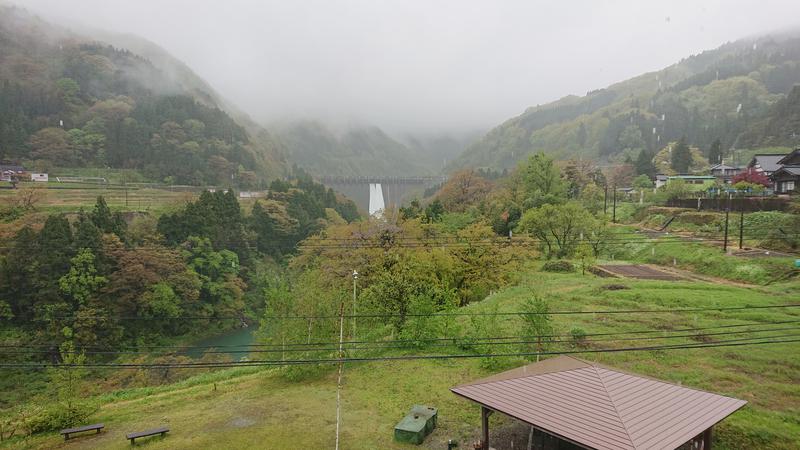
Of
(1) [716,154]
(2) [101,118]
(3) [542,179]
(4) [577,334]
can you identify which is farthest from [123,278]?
(1) [716,154]

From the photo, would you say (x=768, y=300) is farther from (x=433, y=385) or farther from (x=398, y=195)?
(x=398, y=195)

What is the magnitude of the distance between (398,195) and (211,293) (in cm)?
5495

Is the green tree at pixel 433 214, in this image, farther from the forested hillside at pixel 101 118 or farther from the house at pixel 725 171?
the forested hillside at pixel 101 118

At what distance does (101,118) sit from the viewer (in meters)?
86.9

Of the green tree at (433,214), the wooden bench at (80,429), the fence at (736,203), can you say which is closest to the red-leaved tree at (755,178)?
the fence at (736,203)

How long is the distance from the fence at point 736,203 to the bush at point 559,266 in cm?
1393

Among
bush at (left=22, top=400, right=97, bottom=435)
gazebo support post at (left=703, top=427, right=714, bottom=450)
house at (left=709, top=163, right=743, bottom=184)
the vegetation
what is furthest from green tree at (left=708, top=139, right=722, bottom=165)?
bush at (left=22, top=400, right=97, bottom=435)

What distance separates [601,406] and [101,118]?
102 metres

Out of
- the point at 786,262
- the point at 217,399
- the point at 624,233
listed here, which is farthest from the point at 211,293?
the point at 786,262

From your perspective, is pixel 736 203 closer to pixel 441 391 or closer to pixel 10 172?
pixel 441 391

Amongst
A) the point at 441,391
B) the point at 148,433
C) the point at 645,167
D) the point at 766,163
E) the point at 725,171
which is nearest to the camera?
the point at 148,433

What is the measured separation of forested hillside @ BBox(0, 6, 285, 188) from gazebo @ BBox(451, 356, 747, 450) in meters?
82.0

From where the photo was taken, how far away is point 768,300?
2158 cm

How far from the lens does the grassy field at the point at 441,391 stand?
1527 cm
